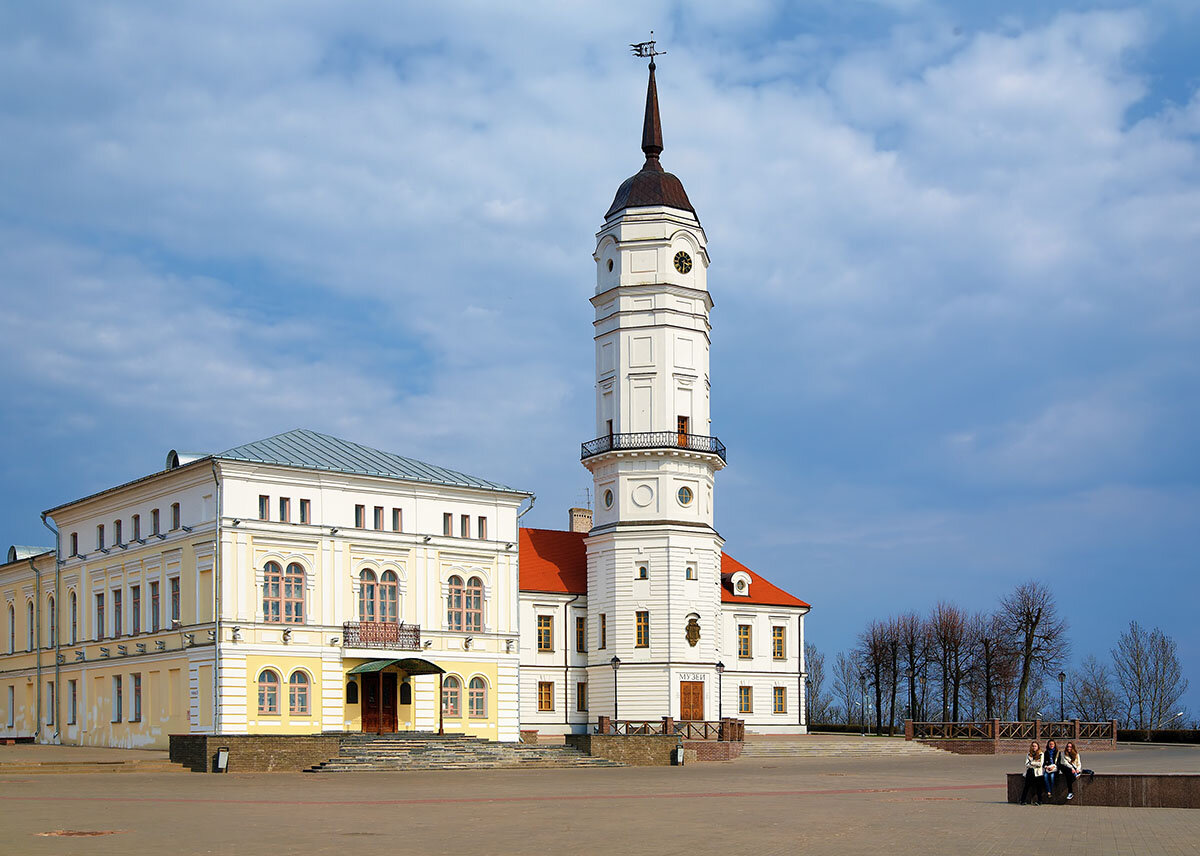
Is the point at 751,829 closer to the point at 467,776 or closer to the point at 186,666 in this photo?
the point at 467,776

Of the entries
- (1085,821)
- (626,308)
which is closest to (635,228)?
(626,308)

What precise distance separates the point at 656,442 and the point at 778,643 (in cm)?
1351

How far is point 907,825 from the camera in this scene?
2072cm

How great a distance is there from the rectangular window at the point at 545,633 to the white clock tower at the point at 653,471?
1.72 m

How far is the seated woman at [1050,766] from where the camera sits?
992 inches

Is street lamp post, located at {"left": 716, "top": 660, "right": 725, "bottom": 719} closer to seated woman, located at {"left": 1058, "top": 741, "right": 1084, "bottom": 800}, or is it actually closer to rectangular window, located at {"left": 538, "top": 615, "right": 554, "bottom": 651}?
rectangular window, located at {"left": 538, "top": 615, "right": 554, "bottom": 651}

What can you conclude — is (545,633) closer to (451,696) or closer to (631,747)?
(451,696)

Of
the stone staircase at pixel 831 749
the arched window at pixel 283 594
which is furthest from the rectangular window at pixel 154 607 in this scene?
the stone staircase at pixel 831 749

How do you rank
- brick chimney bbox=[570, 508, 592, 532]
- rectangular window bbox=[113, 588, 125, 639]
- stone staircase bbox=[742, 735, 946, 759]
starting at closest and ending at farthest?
rectangular window bbox=[113, 588, 125, 639] < stone staircase bbox=[742, 735, 946, 759] < brick chimney bbox=[570, 508, 592, 532]

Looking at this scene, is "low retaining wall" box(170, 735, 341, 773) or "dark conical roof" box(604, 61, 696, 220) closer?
"low retaining wall" box(170, 735, 341, 773)

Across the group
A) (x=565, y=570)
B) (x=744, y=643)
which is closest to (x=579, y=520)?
(x=565, y=570)

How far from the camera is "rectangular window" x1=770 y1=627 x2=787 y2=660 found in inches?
2562

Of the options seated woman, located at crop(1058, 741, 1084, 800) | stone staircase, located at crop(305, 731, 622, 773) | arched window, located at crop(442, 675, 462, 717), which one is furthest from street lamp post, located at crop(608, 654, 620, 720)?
seated woman, located at crop(1058, 741, 1084, 800)

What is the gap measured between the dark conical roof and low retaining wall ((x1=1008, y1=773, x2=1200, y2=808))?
38131mm
